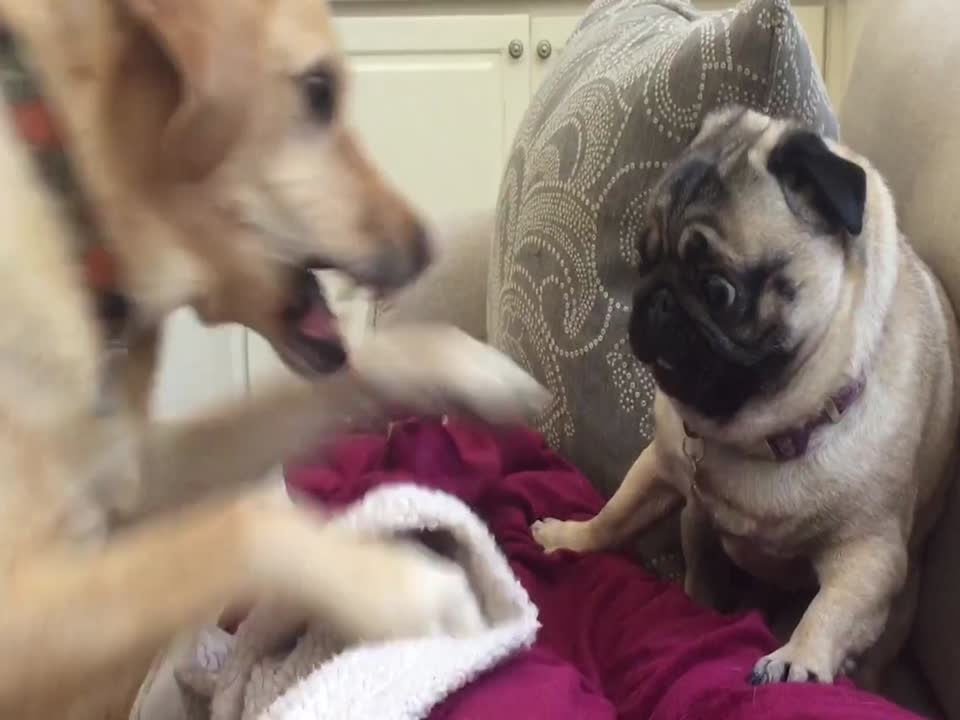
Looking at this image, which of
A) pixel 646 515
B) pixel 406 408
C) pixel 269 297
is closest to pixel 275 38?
pixel 269 297

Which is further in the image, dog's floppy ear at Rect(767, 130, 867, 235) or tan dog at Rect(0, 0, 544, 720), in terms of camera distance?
dog's floppy ear at Rect(767, 130, 867, 235)

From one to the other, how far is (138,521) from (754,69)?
630 millimetres

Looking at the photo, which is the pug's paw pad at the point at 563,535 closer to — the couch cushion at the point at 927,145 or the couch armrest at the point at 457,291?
the couch cushion at the point at 927,145

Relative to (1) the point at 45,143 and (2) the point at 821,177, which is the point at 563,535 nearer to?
(2) the point at 821,177

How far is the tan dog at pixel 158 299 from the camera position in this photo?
0.66 m

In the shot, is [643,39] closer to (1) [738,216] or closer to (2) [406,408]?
(1) [738,216]

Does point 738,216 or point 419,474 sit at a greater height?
point 738,216

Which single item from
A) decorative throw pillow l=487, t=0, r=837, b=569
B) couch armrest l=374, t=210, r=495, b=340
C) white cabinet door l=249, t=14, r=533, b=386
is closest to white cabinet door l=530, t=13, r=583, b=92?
white cabinet door l=249, t=14, r=533, b=386

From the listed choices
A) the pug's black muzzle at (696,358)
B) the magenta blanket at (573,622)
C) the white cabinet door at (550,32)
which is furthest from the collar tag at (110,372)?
the white cabinet door at (550,32)

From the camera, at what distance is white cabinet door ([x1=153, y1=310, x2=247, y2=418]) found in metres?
2.12

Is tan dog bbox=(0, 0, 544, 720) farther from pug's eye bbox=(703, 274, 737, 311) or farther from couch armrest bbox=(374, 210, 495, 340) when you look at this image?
couch armrest bbox=(374, 210, 495, 340)

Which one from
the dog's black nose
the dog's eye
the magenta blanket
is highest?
the dog's eye

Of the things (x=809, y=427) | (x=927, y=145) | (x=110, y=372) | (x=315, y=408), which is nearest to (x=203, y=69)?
(x=110, y=372)

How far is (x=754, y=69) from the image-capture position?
40.3 inches
